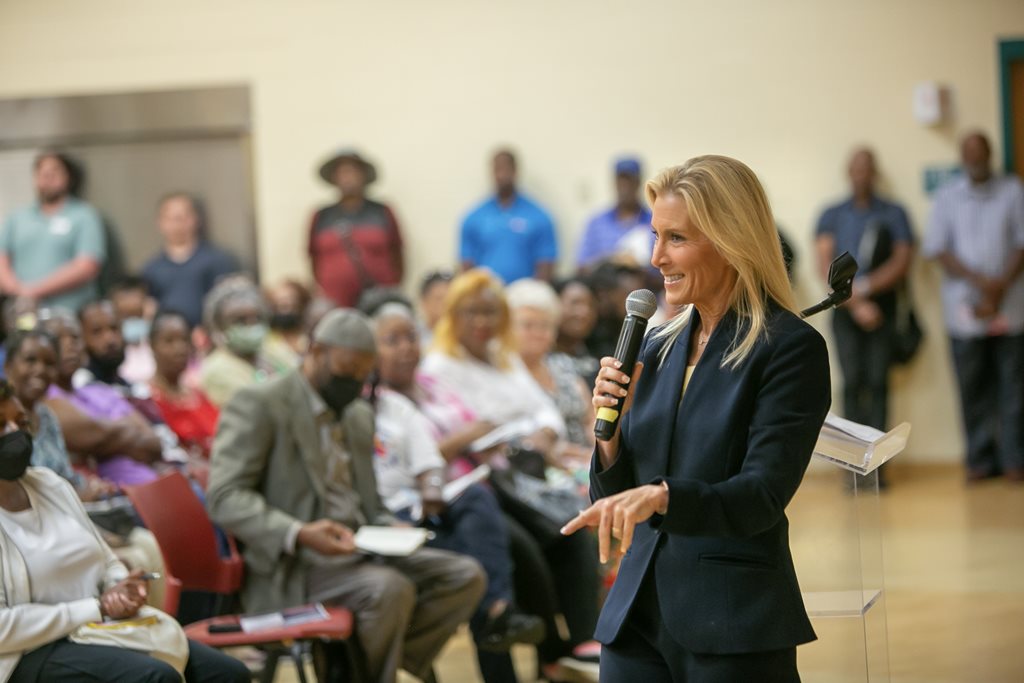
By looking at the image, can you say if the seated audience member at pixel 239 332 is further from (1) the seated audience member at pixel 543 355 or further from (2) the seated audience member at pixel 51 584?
(2) the seated audience member at pixel 51 584

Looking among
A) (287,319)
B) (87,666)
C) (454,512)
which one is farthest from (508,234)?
(87,666)

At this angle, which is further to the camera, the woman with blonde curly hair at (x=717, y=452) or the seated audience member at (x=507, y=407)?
the seated audience member at (x=507, y=407)

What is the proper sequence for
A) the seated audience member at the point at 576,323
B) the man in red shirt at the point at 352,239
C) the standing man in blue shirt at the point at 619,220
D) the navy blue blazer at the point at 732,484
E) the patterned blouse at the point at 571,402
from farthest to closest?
the man in red shirt at the point at 352,239 → the standing man in blue shirt at the point at 619,220 → the seated audience member at the point at 576,323 → the patterned blouse at the point at 571,402 → the navy blue blazer at the point at 732,484

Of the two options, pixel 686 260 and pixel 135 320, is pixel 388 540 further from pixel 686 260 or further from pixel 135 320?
pixel 135 320

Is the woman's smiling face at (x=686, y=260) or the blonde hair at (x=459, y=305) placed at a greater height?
the woman's smiling face at (x=686, y=260)

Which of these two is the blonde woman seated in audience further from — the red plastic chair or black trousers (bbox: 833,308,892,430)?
black trousers (bbox: 833,308,892,430)

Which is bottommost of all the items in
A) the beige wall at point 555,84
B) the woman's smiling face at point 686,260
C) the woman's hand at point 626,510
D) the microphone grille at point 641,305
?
the woman's hand at point 626,510

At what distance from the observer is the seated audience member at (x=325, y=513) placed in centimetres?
420

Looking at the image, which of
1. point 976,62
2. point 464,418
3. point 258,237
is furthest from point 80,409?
point 976,62

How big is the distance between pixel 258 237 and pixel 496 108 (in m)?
2.17

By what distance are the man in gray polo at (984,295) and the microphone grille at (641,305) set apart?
7.46m

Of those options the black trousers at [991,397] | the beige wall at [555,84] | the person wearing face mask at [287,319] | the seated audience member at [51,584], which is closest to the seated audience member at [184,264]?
the beige wall at [555,84]

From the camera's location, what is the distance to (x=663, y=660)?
242 centimetres

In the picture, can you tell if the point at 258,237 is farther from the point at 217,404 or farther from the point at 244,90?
the point at 217,404
